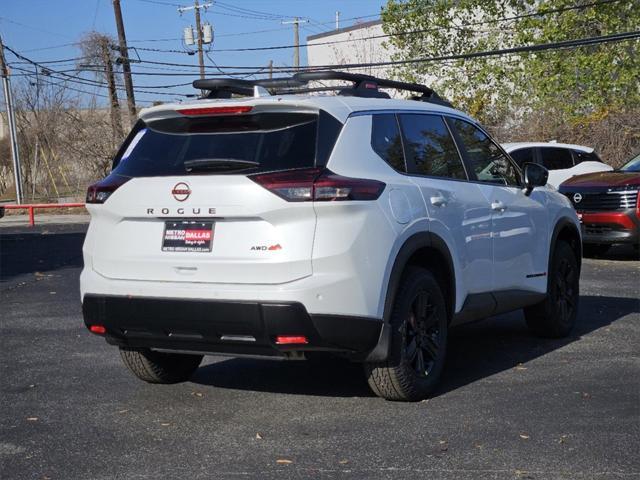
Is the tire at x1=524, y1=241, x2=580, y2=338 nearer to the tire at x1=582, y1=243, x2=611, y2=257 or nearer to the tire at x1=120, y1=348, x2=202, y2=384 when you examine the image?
the tire at x1=120, y1=348, x2=202, y2=384

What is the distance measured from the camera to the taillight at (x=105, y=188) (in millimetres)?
6246

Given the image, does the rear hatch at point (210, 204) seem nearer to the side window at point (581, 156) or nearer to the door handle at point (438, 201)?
the door handle at point (438, 201)

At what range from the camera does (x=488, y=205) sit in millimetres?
7352

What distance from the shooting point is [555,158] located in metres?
19.7

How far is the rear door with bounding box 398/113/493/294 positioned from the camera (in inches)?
261

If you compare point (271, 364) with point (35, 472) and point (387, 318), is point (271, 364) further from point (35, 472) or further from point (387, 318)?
point (35, 472)

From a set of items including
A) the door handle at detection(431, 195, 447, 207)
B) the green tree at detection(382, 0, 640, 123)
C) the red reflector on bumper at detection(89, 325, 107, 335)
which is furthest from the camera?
the green tree at detection(382, 0, 640, 123)

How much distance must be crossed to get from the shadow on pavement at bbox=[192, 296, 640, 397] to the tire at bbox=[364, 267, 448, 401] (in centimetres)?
29

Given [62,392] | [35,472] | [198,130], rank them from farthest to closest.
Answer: [62,392] < [198,130] < [35,472]

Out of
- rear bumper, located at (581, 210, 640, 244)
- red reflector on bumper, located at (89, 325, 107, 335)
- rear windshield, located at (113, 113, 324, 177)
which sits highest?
rear windshield, located at (113, 113, 324, 177)

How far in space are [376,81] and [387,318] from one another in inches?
73.3

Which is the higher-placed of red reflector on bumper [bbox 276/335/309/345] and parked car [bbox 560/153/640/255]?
red reflector on bumper [bbox 276/335/309/345]

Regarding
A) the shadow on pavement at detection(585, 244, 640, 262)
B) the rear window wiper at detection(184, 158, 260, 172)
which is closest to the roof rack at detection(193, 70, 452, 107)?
the rear window wiper at detection(184, 158, 260, 172)

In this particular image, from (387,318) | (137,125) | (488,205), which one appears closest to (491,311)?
(488,205)
